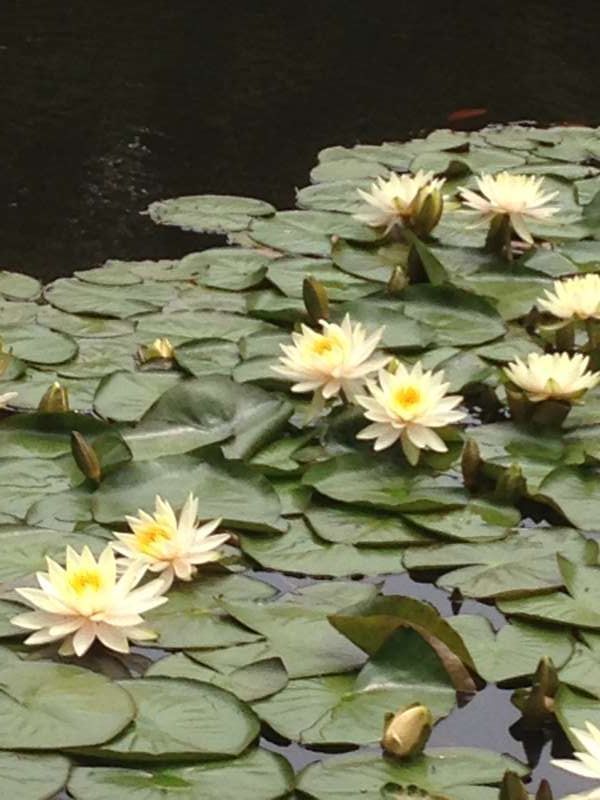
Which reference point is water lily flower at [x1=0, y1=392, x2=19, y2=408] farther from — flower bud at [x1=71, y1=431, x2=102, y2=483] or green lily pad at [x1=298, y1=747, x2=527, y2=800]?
green lily pad at [x1=298, y1=747, x2=527, y2=800]

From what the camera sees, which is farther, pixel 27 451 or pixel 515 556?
pixel 27 451

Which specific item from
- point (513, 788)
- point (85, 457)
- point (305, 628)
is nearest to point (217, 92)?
point (85, 457)

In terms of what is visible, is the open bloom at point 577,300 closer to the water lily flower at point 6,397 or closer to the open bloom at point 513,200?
the open bloom at point 513,200

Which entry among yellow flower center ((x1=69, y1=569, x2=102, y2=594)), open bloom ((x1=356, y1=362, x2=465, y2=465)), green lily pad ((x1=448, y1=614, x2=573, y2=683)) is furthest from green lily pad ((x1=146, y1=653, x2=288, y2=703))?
open bloom ((x1=356, y1=362, x2=465, y2=465))

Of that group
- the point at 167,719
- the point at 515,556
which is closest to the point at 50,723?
the point at 167,719

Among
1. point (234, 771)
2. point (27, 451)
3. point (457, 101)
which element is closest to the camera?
point (234, 771)

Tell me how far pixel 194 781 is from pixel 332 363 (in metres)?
0.78

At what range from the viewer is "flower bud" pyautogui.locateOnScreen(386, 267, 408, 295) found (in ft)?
8.09

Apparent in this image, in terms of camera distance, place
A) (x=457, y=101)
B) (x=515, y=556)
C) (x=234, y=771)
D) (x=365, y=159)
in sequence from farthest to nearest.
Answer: (x=457, y=101) → (x=365, y=159) → (x=515, y=556) → (x=234, y=771)

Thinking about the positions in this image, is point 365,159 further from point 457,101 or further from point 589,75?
point 589,75

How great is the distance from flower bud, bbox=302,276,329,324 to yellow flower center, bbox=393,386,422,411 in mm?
427

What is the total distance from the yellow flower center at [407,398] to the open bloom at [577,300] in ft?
1.70

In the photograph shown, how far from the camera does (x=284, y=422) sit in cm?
204

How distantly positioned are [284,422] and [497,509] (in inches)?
13.9
